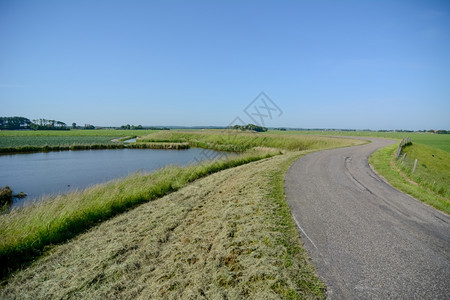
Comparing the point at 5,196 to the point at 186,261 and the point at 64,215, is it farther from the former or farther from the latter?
the point at 186,261

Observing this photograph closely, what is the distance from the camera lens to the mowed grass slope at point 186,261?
13.6ft

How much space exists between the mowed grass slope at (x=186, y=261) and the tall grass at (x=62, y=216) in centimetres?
73

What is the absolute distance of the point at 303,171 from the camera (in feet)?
47.5

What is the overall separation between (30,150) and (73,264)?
172 feet

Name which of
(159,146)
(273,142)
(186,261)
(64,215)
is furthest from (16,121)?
(186,261)

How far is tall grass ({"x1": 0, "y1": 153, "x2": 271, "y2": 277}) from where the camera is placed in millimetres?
6852

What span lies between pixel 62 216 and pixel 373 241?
10.7m

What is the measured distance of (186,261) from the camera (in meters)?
5.26

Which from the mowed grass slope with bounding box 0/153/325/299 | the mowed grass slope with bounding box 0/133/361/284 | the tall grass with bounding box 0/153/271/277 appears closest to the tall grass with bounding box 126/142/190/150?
the mowed grass slope with bounding box 0/133/361/284

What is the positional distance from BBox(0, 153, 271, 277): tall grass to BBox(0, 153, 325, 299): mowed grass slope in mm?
735

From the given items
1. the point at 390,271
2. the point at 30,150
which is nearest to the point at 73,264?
the point at 390,271

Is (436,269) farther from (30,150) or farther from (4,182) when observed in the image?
(30,150)

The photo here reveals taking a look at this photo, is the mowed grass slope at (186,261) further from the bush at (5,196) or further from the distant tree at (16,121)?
the distant tree at (16,121)

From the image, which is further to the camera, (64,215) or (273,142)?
(273,142)
